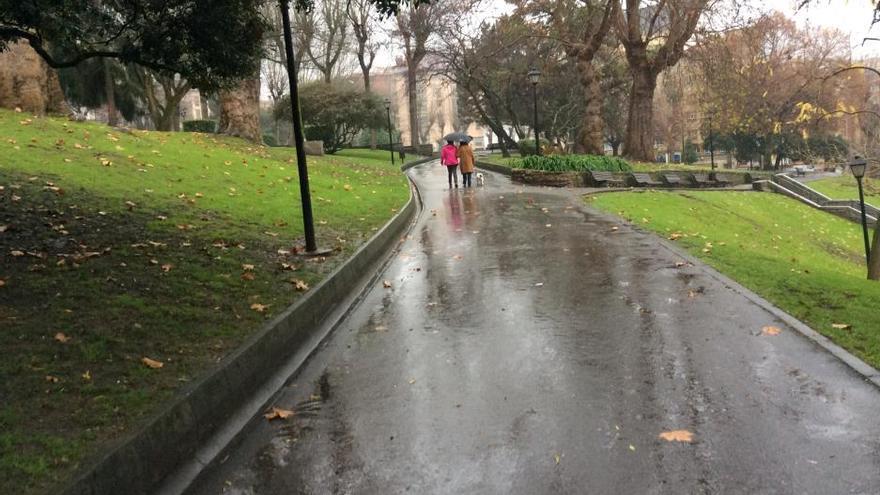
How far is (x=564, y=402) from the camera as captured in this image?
187 inches

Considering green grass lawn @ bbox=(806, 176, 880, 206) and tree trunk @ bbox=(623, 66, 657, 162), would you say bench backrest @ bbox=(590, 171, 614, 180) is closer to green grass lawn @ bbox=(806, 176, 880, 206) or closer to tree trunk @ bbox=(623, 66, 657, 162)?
tree trunk @ bbox=(623, 66, 657, 162)

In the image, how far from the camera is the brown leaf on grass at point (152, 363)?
15.6ft

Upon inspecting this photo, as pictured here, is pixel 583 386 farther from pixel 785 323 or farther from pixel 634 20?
pixel 634 20

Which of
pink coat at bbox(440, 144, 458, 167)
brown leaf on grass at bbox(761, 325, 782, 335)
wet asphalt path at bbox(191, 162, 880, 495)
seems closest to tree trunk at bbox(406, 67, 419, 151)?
pink coat at bbox(440, 144, 458, 167)

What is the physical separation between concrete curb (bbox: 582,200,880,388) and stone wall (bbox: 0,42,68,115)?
668 inches

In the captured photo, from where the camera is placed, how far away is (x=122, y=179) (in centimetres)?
1226

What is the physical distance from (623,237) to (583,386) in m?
7.03

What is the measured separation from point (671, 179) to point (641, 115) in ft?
21.9

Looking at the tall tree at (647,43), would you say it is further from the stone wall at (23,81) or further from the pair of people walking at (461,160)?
the stone wall at (23,81)

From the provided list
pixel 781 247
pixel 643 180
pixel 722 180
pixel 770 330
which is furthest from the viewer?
pixel 722 180

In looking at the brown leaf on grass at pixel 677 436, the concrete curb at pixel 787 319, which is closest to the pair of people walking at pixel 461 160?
the concrete curb at pixel 787 319

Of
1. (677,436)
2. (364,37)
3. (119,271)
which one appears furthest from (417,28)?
(677,436)

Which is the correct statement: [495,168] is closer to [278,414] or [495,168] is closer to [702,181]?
[702,181]

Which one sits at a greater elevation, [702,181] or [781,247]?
[702,181]
